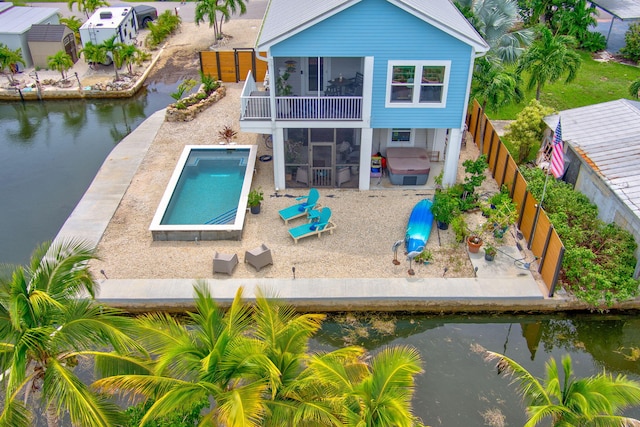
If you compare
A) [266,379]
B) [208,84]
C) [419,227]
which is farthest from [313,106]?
[266,379]

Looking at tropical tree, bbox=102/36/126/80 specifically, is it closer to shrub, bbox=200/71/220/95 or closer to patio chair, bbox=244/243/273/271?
shrub, bbox=200/71/220/95

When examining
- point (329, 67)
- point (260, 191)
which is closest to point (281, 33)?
point (329, 67)

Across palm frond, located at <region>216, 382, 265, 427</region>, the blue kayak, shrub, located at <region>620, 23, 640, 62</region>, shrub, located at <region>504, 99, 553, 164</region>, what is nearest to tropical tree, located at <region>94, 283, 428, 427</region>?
palm frond, located at <region>216, 382, 265, 427</region>

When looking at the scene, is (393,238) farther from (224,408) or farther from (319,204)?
(224,408)

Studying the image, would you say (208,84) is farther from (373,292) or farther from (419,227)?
(373,292)

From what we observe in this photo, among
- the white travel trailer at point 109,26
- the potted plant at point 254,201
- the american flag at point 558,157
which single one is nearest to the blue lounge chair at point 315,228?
the potted plant at point 254,201

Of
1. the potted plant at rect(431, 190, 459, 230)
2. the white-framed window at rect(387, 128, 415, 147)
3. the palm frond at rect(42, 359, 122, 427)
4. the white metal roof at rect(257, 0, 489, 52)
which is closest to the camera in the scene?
the palm frond at rect(42, 359, 122, 427)
